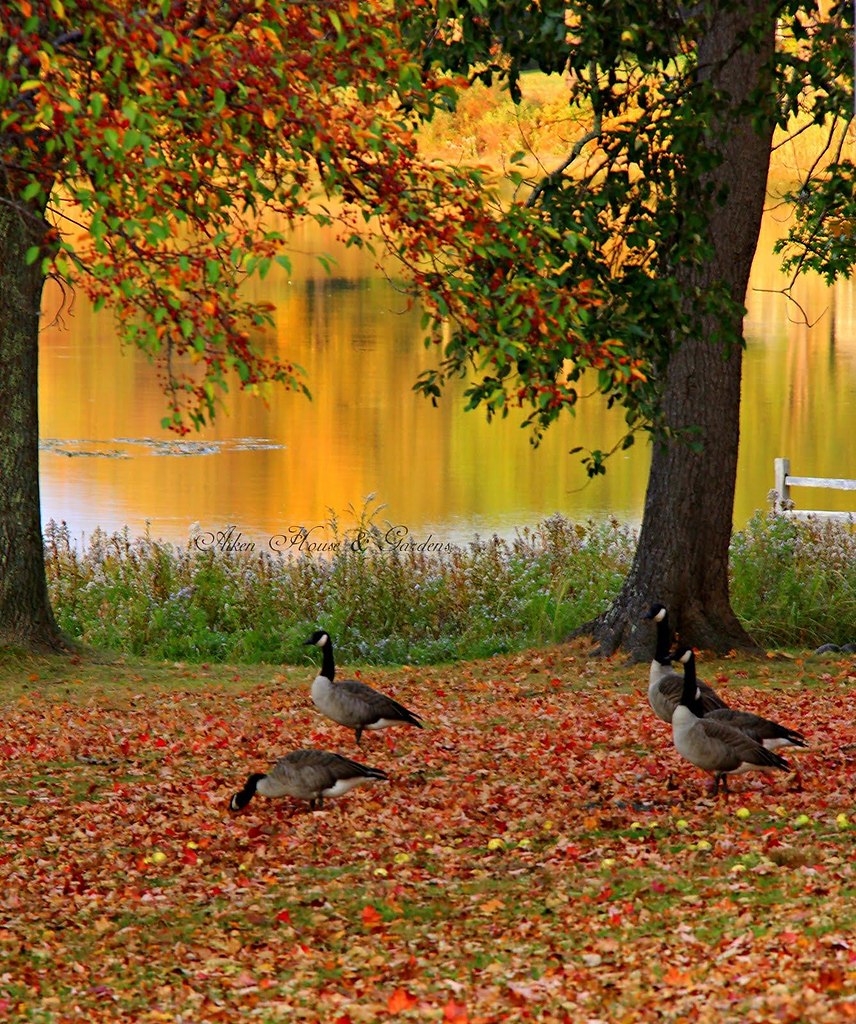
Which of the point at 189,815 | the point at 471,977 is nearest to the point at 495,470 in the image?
the point at 189,815

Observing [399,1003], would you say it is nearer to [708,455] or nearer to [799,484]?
[708,455]

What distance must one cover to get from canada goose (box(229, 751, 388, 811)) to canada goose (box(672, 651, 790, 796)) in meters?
2.10

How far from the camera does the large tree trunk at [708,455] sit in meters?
16.2

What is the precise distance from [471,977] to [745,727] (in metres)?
3.67

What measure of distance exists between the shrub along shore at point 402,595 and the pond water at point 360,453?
193cm

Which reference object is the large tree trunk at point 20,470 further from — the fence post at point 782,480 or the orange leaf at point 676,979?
the fence post at point 782,480

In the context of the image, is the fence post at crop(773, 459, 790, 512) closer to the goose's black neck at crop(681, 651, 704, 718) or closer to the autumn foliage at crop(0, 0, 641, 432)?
the goose's black neck at crop(681, 651, 704, 718)

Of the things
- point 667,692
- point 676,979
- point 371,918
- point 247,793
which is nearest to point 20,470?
point 247,793

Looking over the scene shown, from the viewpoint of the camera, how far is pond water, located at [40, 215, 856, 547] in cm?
3778

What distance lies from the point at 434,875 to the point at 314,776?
1.35 metres

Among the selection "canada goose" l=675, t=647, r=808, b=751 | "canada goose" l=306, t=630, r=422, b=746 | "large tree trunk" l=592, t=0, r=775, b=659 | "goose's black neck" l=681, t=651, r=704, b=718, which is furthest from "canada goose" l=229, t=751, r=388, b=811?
"large tree trunk" l=592, t=0, r=775, b=659

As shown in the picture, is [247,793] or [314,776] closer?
[314,776]

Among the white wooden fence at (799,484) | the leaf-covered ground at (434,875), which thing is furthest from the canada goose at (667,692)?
the white wooden fence at (799,484)

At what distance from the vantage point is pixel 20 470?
1702cm
